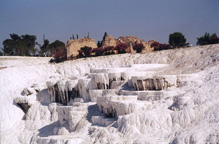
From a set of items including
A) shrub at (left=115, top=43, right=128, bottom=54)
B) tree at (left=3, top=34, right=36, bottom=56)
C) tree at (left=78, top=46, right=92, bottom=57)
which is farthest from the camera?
tree at (left=3, top=34, right=36, bottom=56)

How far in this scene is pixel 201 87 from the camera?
18.4 m

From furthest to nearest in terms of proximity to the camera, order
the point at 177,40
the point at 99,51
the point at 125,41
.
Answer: the point at 125,41 → the point at 99,51 → the point at 177,40

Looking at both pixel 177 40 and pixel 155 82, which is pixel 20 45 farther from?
pixel 155 82

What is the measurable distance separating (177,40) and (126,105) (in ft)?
69.0

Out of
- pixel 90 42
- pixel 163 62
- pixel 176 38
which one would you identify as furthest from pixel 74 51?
pixel 163 62

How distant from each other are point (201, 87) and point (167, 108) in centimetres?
227

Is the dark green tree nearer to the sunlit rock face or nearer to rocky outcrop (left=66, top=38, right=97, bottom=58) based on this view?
rocky outcrop (left=66, top=38, right=97, bottom=58)

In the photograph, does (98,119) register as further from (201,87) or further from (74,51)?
(74,51)

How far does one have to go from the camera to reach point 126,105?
1811 cm

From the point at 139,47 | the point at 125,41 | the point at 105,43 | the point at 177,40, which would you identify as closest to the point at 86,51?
the point at 105,43

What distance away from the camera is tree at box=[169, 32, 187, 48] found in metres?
37.4

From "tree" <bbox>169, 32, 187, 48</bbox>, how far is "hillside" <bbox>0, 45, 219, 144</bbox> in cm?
530

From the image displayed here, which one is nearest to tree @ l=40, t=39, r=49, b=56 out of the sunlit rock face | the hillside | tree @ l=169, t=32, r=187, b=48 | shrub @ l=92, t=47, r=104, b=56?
shrub @ l=92, t=47, r=104, b=56

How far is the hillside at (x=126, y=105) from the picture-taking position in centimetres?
1617
